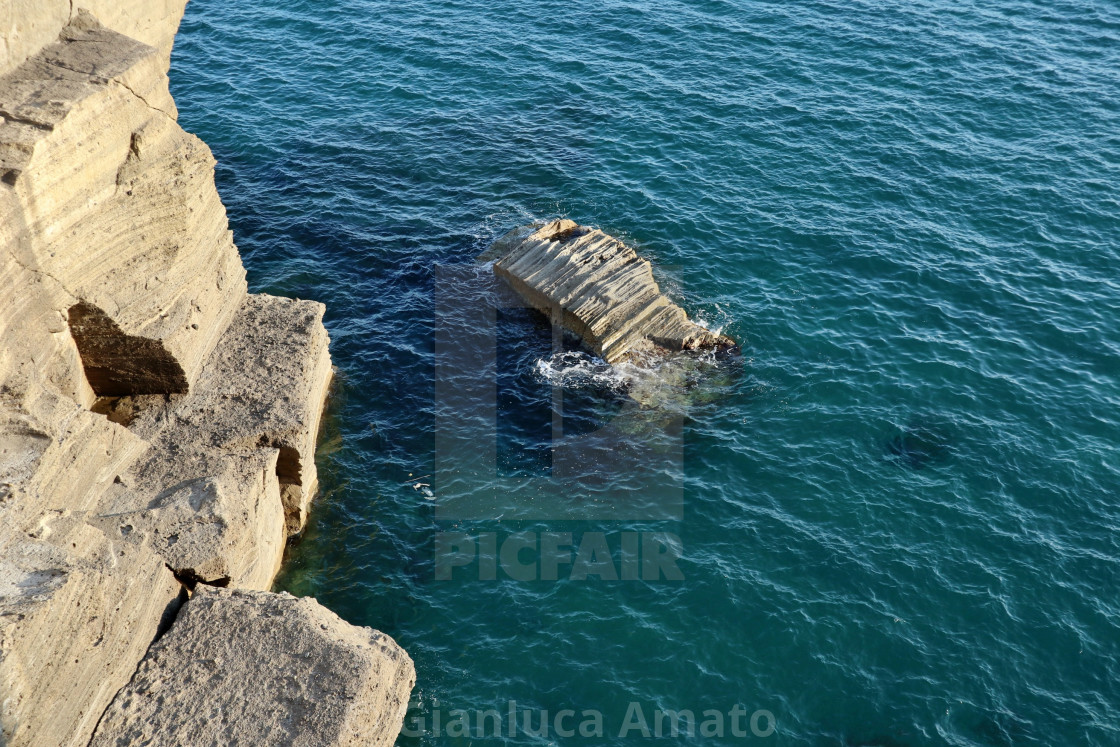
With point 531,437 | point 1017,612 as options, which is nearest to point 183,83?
point 531,437

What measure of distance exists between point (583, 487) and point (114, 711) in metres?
15.6

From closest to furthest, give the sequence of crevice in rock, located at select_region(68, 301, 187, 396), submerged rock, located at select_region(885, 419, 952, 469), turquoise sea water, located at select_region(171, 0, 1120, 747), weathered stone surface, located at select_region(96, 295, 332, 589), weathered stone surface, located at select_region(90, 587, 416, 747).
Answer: weathered stone surface, located at select_region(90, 587, 416, 747)
weathered stone surface, located at select_region(96, 295, 332, 589)
crevice in rock, located at select_region(68, 301, 187, 396)
turquoise sea water, located at select_region(171, 0, 1120, 747)
submerged rock, located at select_region(885, 419, 952, 469)

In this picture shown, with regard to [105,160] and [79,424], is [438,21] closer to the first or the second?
[105,160]

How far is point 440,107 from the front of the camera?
52125 mm

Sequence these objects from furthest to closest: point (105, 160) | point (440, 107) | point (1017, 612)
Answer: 1. point (440, 107)
2. point (1017, 612)
3. point (105, 160)

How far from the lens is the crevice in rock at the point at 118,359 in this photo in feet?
82.5

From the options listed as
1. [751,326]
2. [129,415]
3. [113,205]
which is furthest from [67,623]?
[751,326]

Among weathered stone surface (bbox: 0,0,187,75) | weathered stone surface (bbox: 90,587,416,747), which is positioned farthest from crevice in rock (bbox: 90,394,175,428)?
weathered stone surface (bbox: 0,0,187,75)

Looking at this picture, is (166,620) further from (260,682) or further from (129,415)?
(129,415)

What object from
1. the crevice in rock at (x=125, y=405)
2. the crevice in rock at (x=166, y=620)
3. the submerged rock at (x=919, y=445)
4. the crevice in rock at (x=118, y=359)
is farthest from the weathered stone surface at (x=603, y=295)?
the crevice in rock at (x=166, y=620)

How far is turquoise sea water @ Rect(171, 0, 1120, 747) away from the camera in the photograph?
2580 centimetres

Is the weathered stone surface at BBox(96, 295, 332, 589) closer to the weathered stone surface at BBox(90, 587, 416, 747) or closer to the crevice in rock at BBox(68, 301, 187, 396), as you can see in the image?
the crevice in rock at BBox(68, 301, 187, 396)

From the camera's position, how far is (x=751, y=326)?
37625 mm

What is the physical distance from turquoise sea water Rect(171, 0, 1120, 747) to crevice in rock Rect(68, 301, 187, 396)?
3376 millimetres
